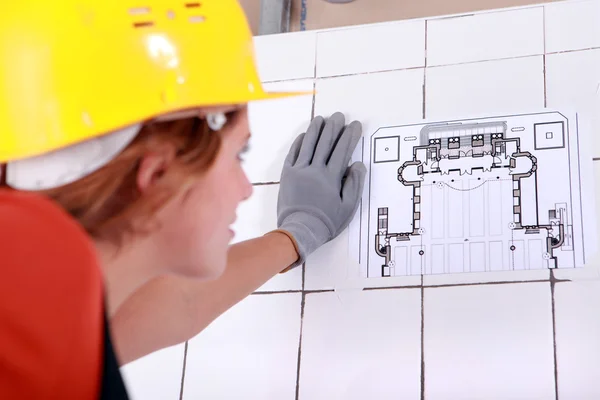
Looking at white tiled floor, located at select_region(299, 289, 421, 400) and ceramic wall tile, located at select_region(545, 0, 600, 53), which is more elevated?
ceramic wall tile, located at select_region(545, 0, 600, 53)

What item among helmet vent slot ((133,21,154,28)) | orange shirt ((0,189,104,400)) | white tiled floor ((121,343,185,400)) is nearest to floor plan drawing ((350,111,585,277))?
white tiled floor ((121,343,185,400))

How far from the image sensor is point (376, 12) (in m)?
1.78

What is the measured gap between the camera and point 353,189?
4.40ft

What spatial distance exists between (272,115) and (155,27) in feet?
2.39

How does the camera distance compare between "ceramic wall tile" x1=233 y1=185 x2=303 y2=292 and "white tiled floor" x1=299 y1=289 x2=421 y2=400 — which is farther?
"ceramic wall tile" x1=233 y1=185 x2=303 y2=292

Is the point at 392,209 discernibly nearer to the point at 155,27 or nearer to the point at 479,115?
the point at 479,115

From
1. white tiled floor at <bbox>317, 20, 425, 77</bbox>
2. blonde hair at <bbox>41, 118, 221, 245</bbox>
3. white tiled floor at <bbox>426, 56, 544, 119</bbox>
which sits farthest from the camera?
white tiled floor at <bbox>317, 20, 425, 77</bbox>

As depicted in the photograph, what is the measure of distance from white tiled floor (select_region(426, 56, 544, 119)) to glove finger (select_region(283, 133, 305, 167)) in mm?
233

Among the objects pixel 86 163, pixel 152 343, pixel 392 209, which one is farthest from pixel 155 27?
pixel 392 209

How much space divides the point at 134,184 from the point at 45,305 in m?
0.23

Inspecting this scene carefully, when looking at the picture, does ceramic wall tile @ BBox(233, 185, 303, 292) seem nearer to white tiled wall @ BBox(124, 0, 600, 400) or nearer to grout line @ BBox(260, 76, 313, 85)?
white tiled wall @ BBox(124, 0, 600, 400)

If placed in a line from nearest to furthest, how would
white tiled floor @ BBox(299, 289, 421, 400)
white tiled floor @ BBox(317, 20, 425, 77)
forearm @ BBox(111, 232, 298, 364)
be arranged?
forearm @ BBox(111, 232, 298, 364), white tiled floor @ BBox(299, 289, 421, 400), white tiled floor @ BBox(317, 20, 425, 77)

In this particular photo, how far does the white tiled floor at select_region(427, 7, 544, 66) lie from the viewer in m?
1.39

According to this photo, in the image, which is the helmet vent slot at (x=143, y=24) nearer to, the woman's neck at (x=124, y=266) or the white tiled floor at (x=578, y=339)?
the woman's neck at (x=124, y=266)
